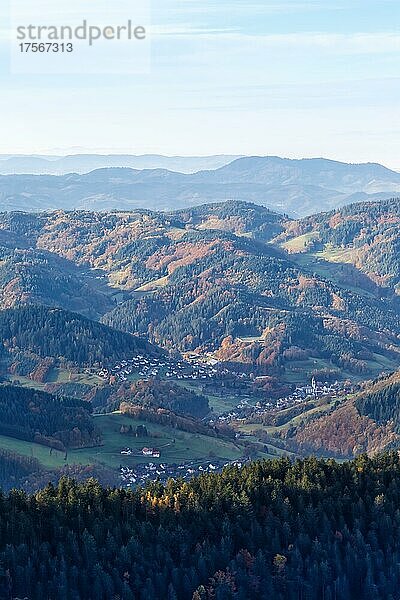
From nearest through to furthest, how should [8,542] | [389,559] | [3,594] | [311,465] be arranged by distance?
[3,594] < [8,542] < [389,559] < [311,465]

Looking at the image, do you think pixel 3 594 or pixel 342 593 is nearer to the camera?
pixel 3 594

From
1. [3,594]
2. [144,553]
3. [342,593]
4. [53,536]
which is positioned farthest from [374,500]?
[3,594]

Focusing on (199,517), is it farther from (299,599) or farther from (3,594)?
(3,594)

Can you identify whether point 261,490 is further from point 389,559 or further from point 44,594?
point 44,594

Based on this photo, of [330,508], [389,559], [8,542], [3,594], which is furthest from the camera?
Result: [330,508]

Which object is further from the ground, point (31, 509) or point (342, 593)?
point (31, 509)

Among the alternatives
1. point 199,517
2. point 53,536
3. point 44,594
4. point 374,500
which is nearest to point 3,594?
point 44,594
